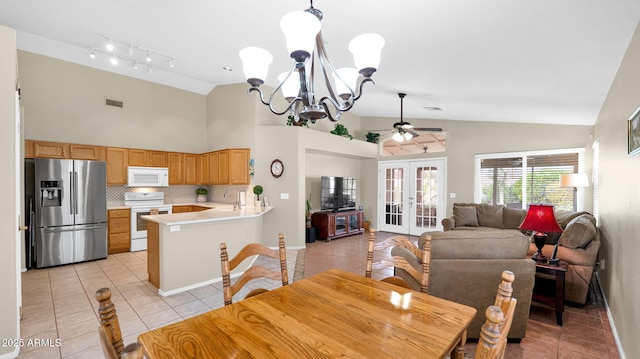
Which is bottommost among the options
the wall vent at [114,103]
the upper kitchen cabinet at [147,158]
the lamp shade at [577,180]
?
the lamp shade at [577,180]

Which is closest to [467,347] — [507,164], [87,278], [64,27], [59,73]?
[87,278]

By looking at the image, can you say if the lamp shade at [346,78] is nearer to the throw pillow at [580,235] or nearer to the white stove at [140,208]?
the throw pillow at [580,235]

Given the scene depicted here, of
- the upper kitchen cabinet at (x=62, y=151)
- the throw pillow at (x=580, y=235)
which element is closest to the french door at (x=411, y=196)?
the throw pillow at (x=580, y=235)

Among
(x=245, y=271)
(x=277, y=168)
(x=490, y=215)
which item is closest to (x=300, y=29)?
(x=245, y=271)

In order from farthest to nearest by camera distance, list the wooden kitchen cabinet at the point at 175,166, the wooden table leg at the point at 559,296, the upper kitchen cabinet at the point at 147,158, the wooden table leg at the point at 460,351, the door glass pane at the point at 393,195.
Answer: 1. the door glass pane at the point at 393,195
2. the wooden kitchen cabinet at the point at 175,166
3. the upper kitchen cabinet at the point at 147,158
4. the wooden table leg at the point at 559,296
5. the wooden table leg at the point at 460,351

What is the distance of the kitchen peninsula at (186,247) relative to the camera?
11.6 feet

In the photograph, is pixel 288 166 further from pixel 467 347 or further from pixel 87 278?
pixel 467 347

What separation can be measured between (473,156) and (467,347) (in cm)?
550

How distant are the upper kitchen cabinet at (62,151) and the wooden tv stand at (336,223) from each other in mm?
4586

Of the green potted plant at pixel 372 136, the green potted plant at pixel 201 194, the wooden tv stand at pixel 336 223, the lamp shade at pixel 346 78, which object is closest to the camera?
the lamp shade at pixel 346 78

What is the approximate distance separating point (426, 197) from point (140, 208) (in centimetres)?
666

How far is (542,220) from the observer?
10.00ft

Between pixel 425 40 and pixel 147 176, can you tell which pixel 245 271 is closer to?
pixel 425 40

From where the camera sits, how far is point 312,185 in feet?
23.7
